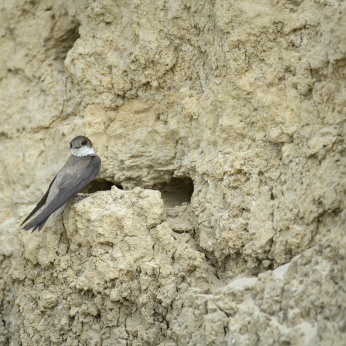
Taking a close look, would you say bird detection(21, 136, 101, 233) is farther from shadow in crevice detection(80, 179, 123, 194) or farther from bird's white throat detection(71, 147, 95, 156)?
shadow in crevice detection(80, 179, 123, 194)

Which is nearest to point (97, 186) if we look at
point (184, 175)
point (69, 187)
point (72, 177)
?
point (72, 177)

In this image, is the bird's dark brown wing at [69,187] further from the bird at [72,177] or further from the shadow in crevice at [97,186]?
the shadow in crevice at [97,186]

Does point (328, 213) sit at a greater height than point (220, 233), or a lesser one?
greater

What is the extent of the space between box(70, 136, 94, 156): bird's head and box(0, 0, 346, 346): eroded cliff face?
0.21m

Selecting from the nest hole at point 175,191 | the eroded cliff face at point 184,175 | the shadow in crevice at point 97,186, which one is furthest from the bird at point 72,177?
the nest hole at point 175,191

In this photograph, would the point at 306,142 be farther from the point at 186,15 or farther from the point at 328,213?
the point at 186,15

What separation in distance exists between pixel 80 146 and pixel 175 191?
965 millimetres

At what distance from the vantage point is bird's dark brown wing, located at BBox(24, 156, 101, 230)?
A: 11.0 ft

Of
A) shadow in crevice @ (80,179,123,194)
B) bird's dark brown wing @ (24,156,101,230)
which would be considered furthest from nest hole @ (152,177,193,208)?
bird's dark brown wing @ (24,156,101,230)

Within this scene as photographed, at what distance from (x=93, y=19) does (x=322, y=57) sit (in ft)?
6.79

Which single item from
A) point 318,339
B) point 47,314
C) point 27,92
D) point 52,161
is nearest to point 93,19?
point 27,92

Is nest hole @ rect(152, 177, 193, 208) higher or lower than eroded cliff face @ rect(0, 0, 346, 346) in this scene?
lower

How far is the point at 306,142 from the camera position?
9.24ft

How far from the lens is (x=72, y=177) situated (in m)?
3.65
